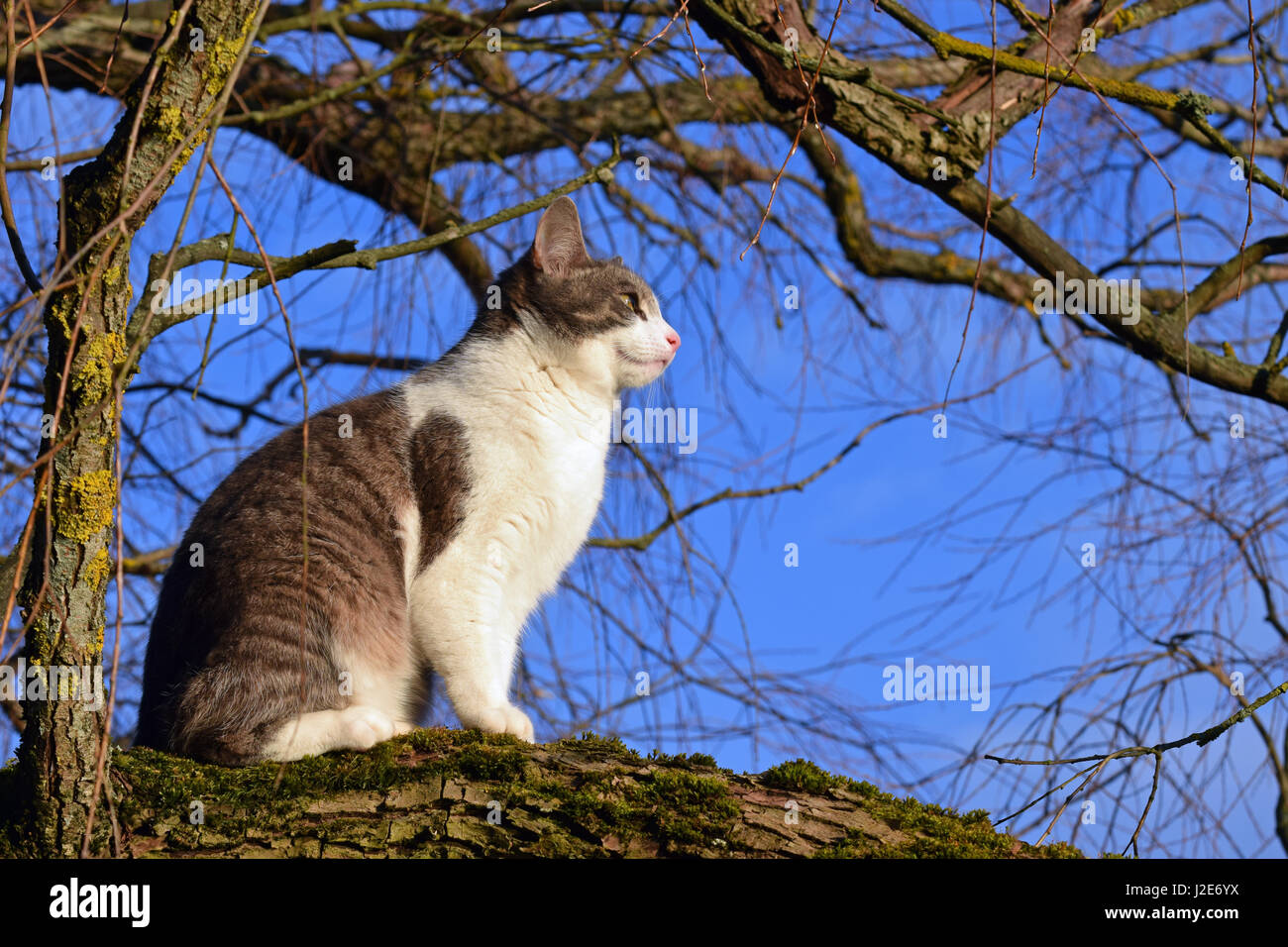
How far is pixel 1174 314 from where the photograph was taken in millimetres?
4086

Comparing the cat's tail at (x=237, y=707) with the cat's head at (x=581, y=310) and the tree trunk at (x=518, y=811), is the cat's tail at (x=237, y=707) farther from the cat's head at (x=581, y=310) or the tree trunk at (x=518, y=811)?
the cat's head at (x=581, y=310)

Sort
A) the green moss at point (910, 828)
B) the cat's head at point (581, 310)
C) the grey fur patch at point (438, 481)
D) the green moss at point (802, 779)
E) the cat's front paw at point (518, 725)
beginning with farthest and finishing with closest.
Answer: the cat's head at point (581, 310) < the grey fur patch at point (438, 481) < the cat's front paw at point (518, 725) < the green moss at point (802, 779) < the green moss at point (910, 828)

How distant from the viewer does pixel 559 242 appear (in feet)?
13.0

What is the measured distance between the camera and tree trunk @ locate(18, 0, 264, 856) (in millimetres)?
2178

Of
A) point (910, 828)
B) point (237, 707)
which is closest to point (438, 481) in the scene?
point (237, 707)

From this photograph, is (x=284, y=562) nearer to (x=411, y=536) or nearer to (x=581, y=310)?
(x=411, y=536)

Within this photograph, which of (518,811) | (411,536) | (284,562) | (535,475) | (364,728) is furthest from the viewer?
(535,475)

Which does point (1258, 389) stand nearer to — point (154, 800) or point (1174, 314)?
point (1174, 314)

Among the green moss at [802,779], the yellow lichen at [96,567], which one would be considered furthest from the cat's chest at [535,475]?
the yellow lichen at [96,567]

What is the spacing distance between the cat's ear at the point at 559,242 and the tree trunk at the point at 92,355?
168 centimetres

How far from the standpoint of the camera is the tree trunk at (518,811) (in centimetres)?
243

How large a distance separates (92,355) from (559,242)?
202 cm
